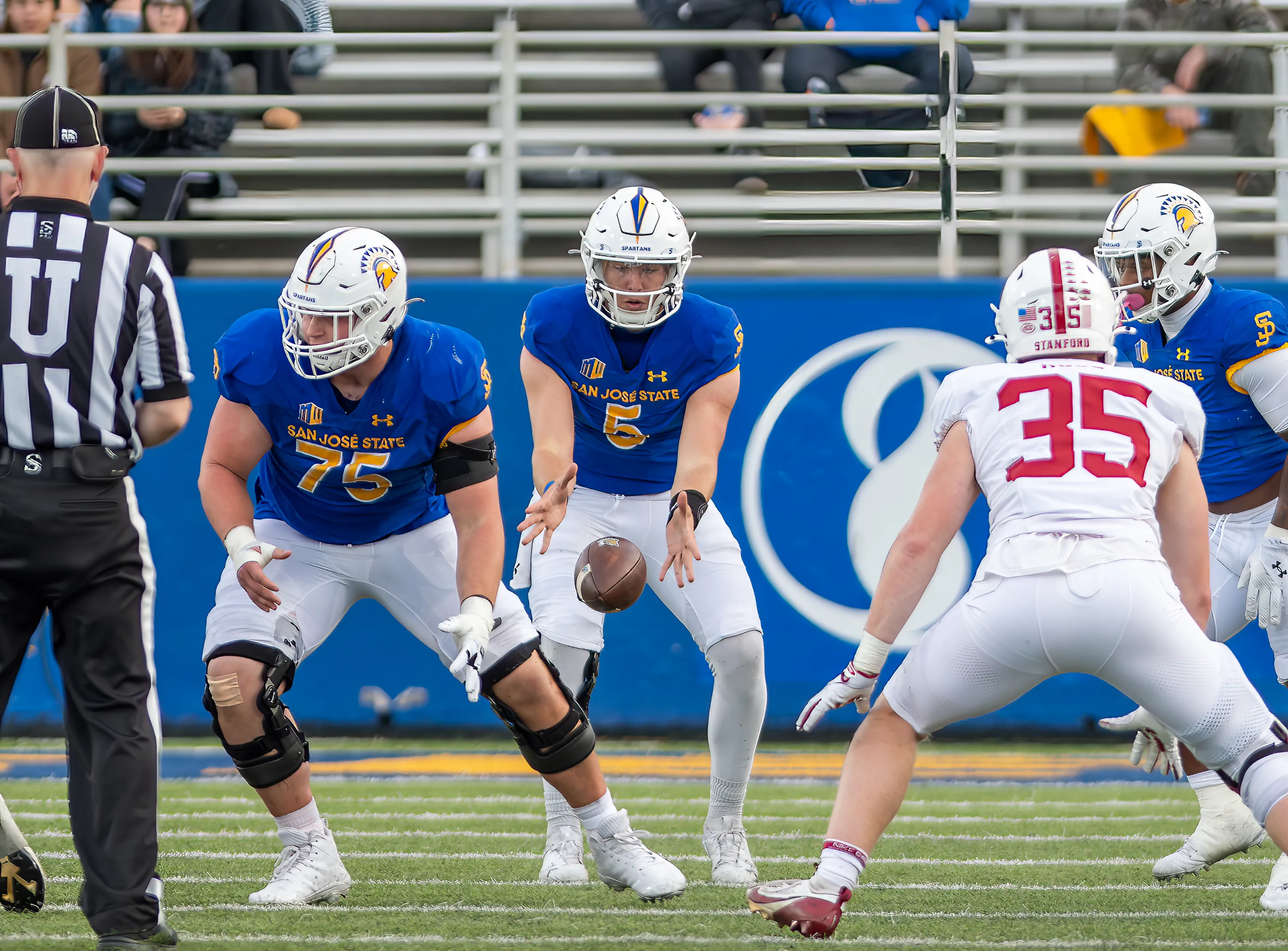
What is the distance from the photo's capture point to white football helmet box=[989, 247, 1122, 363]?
3701mm

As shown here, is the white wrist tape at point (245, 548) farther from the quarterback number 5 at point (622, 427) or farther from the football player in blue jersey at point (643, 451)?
the quarterback number 5 at point (622, 427)

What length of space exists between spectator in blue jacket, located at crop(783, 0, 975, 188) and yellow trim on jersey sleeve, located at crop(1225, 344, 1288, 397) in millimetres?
3076

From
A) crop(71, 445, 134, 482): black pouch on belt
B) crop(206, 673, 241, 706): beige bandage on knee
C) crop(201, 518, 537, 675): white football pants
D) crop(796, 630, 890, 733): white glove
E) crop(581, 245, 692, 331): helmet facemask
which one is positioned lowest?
crop(206, 673, 241, 706): beige bandage on knee

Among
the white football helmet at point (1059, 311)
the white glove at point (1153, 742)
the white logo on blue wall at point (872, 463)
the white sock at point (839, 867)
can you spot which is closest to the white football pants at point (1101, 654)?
the white sock at point (839, 867)

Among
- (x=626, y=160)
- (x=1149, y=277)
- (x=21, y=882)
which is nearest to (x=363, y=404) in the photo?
(x=21, y=882)

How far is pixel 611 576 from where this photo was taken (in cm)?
439

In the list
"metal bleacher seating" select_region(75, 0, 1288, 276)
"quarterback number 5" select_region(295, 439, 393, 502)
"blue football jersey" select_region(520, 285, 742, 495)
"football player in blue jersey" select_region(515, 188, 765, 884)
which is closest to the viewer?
"quarterback number 5" select_region(295, 439, 393, 502)

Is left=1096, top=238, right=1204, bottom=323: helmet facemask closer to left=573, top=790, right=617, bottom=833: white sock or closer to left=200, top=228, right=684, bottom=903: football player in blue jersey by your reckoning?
left=200, top=228, right=684, bottom=903: football player in blue jersey

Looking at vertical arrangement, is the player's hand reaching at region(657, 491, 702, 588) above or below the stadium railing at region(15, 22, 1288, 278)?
below

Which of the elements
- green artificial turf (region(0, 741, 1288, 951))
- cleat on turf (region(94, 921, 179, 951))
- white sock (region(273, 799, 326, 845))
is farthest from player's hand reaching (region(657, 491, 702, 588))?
cleat on turf (region(94, 921, 179, 951))

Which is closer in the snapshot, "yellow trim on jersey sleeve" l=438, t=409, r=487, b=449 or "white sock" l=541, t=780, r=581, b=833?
"yellow trim on jersey sleeve" l=438, t=409, r=487, b=449

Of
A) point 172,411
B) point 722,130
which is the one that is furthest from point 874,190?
point 172,411

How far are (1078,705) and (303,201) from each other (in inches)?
173

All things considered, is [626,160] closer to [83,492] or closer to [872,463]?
[872,463]
